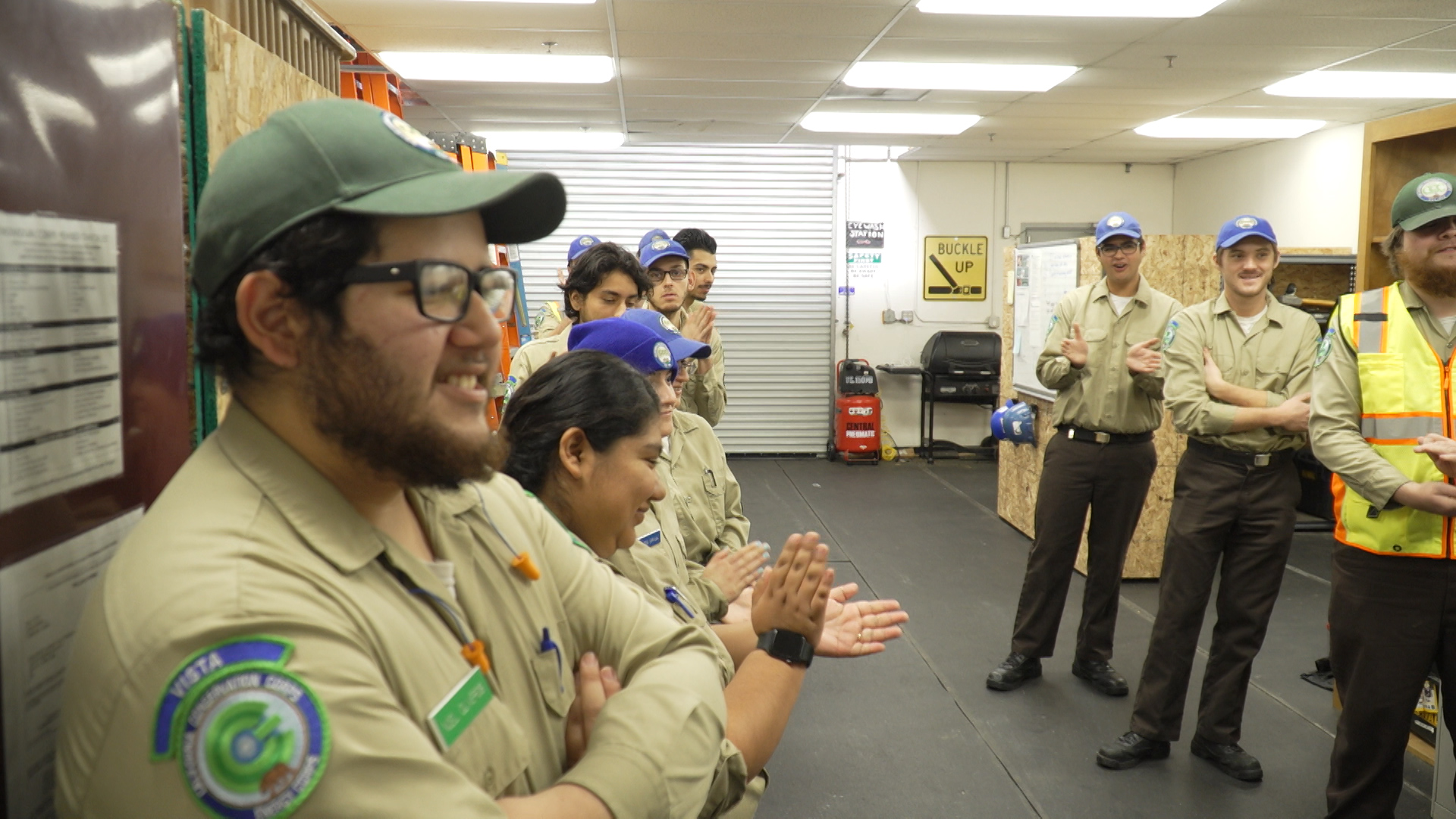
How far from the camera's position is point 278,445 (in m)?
0.89

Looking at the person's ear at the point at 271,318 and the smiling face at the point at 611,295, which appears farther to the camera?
the smiling face at the point at 611,295

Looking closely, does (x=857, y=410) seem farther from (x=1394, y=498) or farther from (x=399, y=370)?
(x=399, y=370)

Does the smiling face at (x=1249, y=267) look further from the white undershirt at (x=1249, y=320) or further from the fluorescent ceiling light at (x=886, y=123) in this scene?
the fluorescent ceiling light at (x=886, y=123)

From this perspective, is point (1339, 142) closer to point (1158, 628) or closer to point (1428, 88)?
point (1428, 88)

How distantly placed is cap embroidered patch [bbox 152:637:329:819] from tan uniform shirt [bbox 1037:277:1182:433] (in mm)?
3879

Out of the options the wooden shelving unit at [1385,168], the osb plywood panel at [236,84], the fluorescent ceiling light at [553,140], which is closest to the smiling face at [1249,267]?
the wooden shelving unit at [1385,168]

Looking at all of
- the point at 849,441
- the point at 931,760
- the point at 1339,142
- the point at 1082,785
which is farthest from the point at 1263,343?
the point at 849,441

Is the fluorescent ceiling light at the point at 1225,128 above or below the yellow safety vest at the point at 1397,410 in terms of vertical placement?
above

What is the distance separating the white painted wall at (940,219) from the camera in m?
10.3

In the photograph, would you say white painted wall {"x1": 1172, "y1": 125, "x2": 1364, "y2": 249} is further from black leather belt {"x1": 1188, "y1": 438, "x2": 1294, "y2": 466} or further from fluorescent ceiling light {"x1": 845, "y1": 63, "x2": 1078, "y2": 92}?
black leather belt {"x1": 1188, "y1": 438, "x2": 1294, "y2": 466}

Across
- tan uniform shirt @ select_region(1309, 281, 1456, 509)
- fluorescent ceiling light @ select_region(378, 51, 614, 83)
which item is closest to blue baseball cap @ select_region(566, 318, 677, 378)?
tan uniform shirt @ select_region(1309, 281, 1456, 509)

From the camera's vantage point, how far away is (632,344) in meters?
2.17

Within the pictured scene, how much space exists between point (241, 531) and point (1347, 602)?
2985 mm

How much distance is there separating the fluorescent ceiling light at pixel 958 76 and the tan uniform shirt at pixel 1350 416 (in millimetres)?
3720
